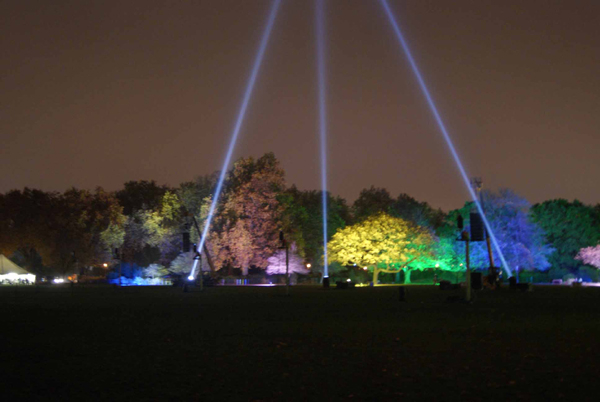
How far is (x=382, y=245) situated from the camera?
Result: 258ft

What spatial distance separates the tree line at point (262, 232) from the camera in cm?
7756

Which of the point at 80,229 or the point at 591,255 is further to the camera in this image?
the point at 80,229

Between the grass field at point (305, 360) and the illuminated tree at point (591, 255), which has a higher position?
the illuminated tree at point (591, 255)

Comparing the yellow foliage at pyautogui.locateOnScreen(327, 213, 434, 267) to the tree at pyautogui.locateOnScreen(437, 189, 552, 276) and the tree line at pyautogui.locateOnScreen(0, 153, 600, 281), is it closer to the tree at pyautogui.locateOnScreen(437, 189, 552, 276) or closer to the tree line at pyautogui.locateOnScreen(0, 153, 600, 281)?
the tree line at pyautogui.locateOnScreen(0, 153, 600, 281)

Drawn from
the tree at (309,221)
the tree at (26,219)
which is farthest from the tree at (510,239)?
the tree at (26,219)

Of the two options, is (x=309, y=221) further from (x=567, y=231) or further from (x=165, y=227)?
(x=567, y=231)

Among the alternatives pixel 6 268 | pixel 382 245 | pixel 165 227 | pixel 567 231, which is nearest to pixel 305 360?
pixel 382 245

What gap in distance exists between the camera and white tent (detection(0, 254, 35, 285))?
270 feet

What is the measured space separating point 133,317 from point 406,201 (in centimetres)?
10393

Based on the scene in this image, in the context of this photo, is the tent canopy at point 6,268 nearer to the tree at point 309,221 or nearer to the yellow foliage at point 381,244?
the tree at point 309,221

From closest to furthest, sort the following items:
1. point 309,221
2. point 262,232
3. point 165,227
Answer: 1. point 262,232
2. point 165,227
3. point 309,221

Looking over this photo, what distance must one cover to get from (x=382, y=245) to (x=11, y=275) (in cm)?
4508

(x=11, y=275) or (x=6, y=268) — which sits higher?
(x=6, y=268)

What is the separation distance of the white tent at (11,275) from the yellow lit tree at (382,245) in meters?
38.0
